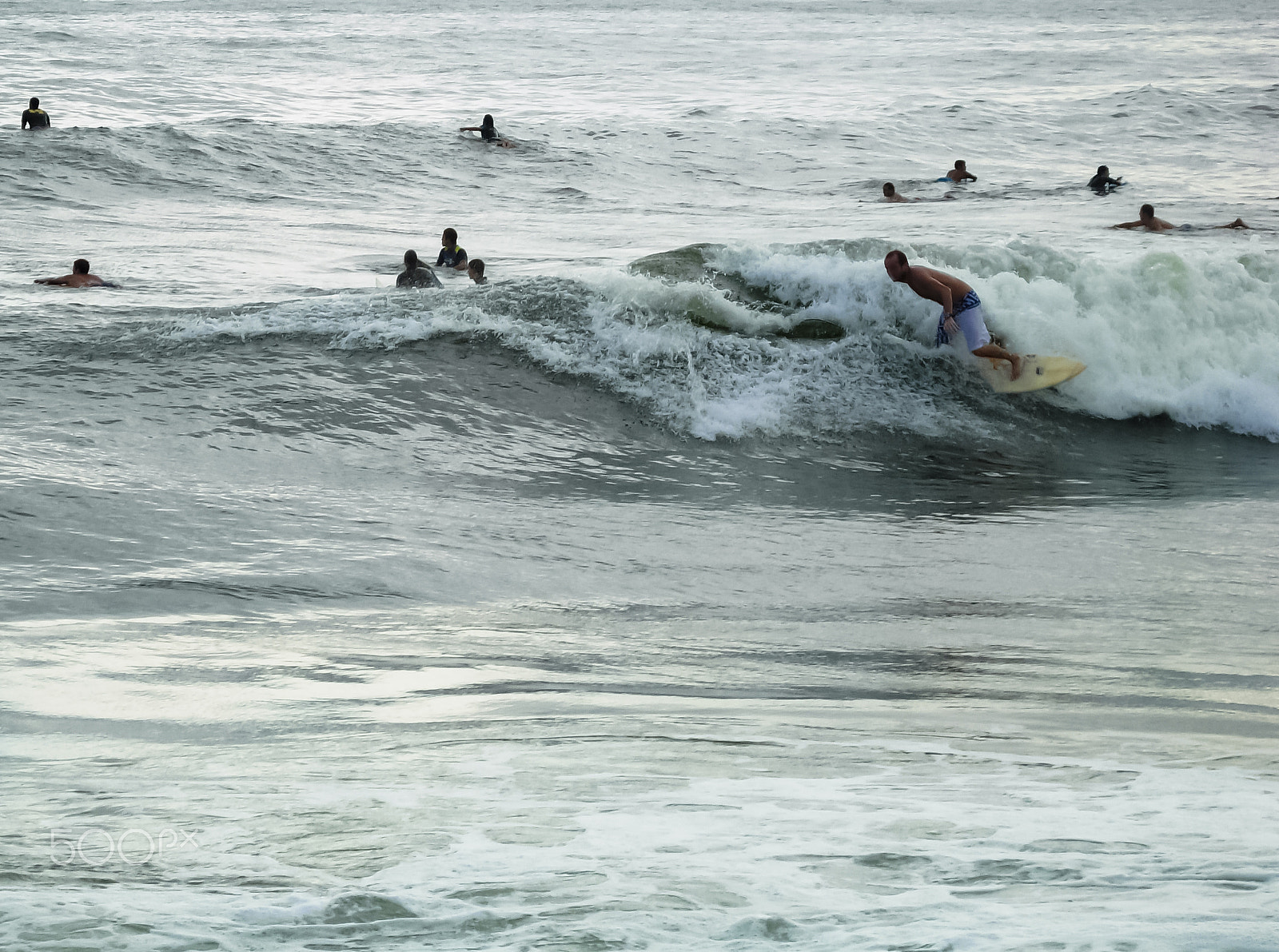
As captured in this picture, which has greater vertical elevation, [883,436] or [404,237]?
[404,237]

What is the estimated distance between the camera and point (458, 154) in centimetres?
2483

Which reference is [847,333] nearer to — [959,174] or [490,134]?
[959,174]

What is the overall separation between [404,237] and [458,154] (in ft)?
28.2

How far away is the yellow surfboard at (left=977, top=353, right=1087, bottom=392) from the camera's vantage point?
9312 mm

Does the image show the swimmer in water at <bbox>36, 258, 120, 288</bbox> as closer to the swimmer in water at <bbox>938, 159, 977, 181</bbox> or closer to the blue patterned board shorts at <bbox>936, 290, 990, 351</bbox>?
the blue patterned board shorts at <bbox>936, 290, 990, 351</bbox>

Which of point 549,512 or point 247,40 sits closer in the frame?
point 549,512

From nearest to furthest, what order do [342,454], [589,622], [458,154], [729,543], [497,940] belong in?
1. [497,940]
2. [589,622]
3. [729,543]
4. [342,454]
5. [458,154]

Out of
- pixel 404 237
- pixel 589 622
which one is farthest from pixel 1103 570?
pixel 404 237

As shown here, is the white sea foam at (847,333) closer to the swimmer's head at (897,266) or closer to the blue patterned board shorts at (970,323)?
the blue patterned board shorts at (970,323)

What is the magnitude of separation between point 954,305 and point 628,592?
203 inches

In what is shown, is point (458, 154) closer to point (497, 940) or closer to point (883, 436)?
point (883, 436)

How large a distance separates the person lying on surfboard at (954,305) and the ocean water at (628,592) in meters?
0.27

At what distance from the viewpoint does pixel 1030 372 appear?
936cm

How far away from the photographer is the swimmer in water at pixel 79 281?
11086 mm
